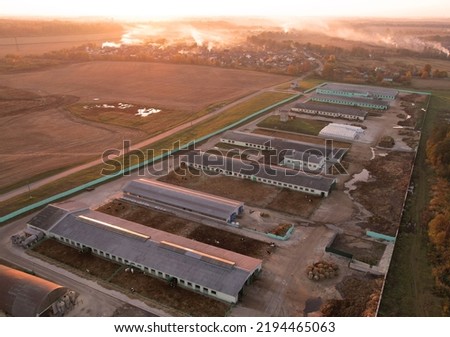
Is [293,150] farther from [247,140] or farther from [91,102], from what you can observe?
[91,102]

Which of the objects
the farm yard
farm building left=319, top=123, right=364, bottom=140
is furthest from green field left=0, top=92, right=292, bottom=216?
farm building left=319, top=123, right=364, bottom=140

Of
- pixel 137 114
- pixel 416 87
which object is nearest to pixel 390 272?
pixel 137 114

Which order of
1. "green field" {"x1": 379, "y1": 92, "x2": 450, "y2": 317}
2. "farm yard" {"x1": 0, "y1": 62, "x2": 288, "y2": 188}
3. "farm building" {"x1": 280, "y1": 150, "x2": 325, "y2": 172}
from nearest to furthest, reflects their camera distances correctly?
1. "green field" {"x1": 379, "y1": 92, "x2": 450, "y2": 317}
2. "farm building" {"x1": 280, "y1": 150, "x2": 325, "y2": 172}
3. "farm yard" {"x1": 0, "y1": 62, "x2": 288, "y2": 188}

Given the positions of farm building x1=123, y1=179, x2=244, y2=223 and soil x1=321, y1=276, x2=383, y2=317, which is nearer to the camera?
soil x1=321, y1=276, x2=383, y2=317

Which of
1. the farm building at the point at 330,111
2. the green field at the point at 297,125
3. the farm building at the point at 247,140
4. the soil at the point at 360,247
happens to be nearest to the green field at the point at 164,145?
the farm building at the point at 247,140

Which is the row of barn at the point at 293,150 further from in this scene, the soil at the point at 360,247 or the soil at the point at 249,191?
the soil at the point at 360,247

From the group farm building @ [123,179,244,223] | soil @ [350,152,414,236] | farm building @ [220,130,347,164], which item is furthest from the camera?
farm building @ [220,130,347,164]

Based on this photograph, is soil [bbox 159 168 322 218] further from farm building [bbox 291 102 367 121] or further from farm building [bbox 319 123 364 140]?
farm building [bbox 291 102 367 121]
